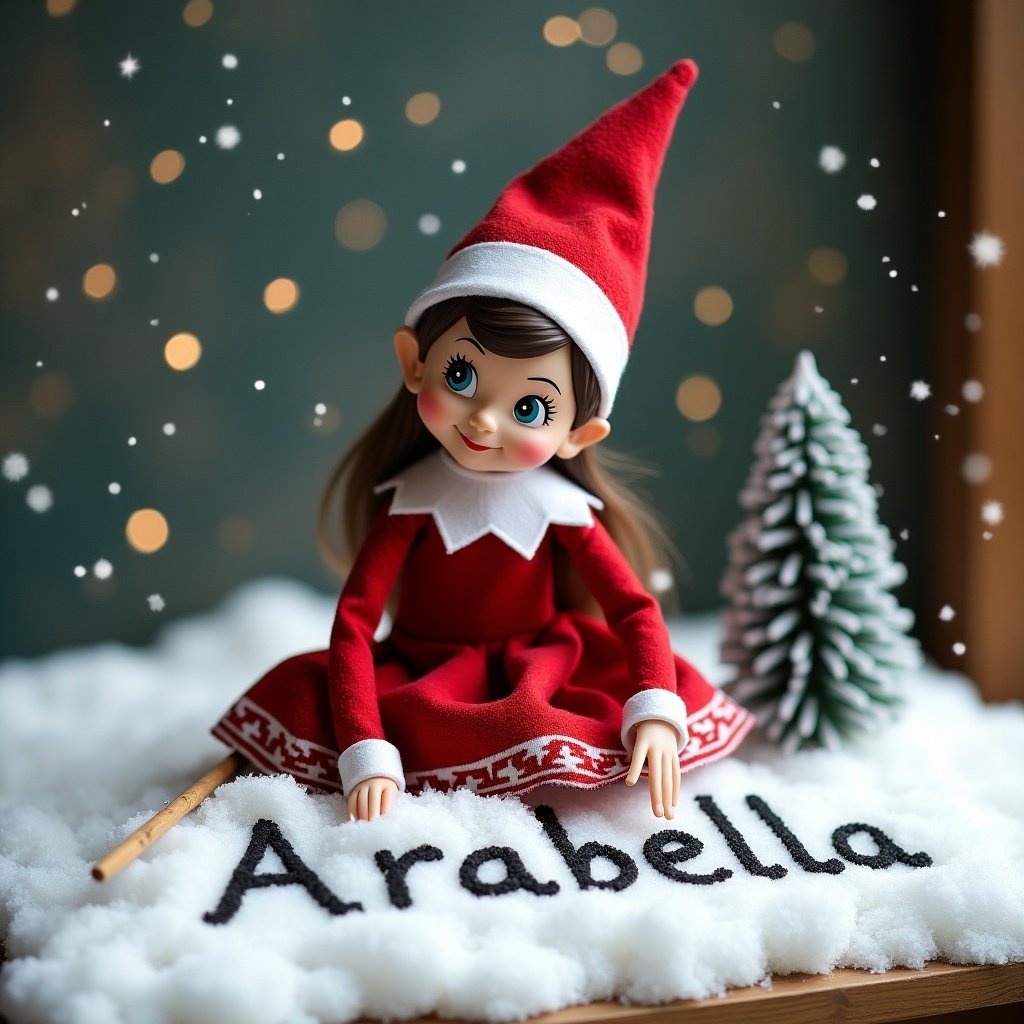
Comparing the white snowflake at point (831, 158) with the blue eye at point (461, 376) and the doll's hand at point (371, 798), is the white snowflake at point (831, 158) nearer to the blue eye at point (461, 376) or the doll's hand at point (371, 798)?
the blue eye at point (461, 376)

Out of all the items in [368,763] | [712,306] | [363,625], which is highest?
[712,306]

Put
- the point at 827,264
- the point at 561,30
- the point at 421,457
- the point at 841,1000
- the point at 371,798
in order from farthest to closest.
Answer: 1. the point at 827,264
2. the point at 561,30
3. the point at 421,457
4. the point at 371,798
5. the point at 841,1000

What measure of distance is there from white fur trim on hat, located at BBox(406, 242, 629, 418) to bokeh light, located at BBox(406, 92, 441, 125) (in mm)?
536

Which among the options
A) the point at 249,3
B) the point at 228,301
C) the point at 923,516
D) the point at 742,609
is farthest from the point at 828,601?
the point at 249,3

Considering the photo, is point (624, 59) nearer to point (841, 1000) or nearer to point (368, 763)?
point (368, 763)

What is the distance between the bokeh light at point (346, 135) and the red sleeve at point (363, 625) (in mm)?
593

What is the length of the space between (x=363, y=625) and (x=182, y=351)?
0.60 m

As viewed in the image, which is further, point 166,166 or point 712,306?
point 712,306

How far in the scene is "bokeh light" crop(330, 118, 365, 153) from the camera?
150cm

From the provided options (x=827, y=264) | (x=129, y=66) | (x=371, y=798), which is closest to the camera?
(x=371, y=798)

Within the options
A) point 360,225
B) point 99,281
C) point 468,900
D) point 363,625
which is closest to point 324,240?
point 360,225

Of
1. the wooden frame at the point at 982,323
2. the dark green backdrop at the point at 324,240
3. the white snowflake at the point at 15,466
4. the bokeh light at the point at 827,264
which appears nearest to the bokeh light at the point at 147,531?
the dark green backdrop at the point at 324,240

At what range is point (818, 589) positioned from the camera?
1.27 m

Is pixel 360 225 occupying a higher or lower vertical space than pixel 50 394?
higher
